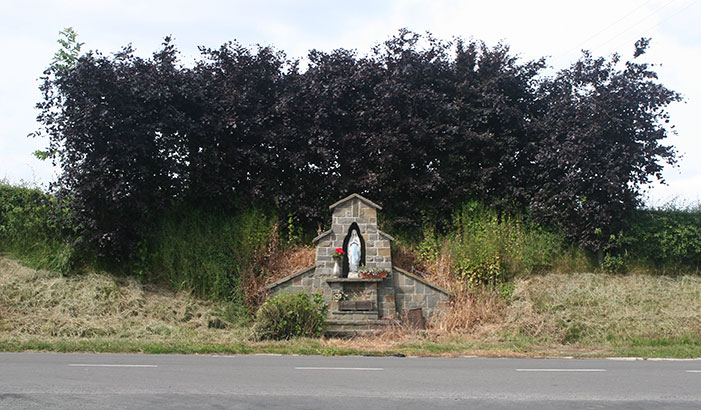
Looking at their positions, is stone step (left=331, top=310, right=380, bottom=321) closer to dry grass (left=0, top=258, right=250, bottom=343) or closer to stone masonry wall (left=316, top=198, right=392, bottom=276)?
stone masonry wall (left=316, top=198, right=392, bottom=276)

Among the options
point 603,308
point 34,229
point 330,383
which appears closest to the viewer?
point 330,383

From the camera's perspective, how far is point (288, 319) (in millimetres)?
14180

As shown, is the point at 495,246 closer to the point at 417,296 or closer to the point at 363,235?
the point at 417,296

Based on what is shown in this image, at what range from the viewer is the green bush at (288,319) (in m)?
14.0

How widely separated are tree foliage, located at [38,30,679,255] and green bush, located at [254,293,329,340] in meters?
4.67

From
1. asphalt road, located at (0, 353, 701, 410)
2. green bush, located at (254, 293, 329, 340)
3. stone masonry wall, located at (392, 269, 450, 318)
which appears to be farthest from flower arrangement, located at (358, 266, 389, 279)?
asphalt road, located at (0, 353, 701, 410)

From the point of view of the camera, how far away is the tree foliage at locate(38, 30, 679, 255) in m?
16.8

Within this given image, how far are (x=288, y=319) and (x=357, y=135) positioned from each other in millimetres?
7005

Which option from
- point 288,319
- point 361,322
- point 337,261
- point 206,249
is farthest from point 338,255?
point 206,249

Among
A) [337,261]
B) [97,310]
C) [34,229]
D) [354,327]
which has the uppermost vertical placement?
[34,229]

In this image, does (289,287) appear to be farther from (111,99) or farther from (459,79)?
(459,79)

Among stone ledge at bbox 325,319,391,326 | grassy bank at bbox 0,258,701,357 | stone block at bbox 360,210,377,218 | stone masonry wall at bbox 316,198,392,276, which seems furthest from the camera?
stone block at bbox 360,210,377,218

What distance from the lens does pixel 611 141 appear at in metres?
17.9

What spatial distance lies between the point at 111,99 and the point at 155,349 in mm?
7831
